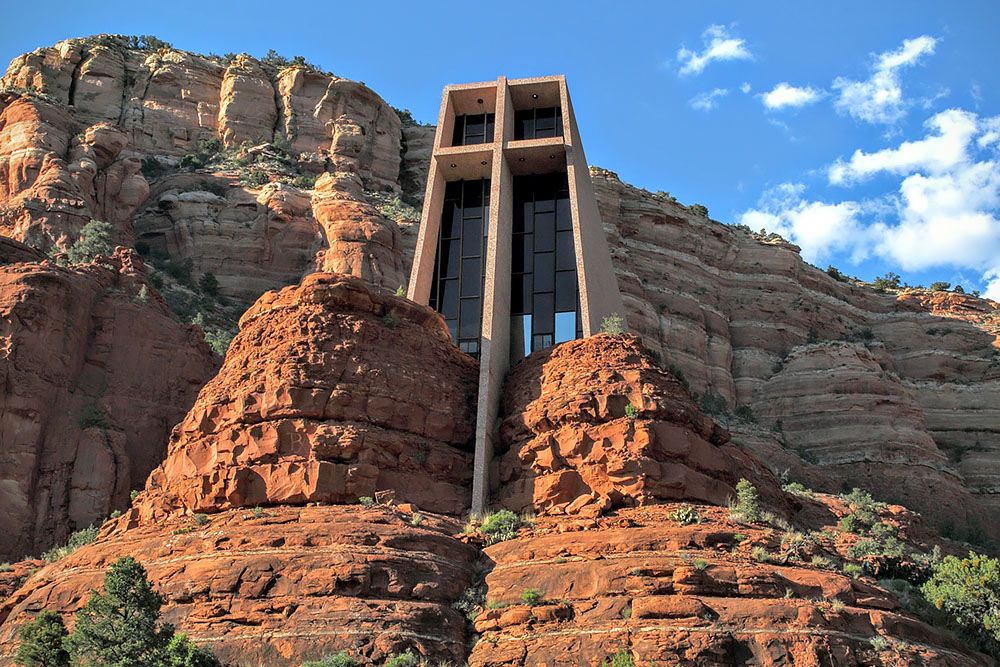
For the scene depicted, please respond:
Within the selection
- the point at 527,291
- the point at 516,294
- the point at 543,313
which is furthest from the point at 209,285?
the point at 543,313

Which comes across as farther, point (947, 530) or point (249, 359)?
point (947, 530)

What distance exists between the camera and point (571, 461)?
29531 millimetres

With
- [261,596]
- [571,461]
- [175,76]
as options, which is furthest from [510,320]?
[175,76]

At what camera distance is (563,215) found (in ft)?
134

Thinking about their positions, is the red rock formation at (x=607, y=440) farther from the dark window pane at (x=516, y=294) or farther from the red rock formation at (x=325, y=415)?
the dark window pane at (x=516, y=294)

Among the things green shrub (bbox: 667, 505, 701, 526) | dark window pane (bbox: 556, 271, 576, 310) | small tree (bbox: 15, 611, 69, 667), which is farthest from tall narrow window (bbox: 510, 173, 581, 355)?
small tree (bbox: 15, 611, 69, 667)

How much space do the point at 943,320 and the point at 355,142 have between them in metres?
31.9

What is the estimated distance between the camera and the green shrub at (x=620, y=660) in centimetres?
2203

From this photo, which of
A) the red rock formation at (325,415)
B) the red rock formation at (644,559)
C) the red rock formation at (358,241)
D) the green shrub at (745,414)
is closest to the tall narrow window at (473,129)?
the red rock formation at (358,241)

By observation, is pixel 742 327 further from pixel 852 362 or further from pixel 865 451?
pixel 865 451

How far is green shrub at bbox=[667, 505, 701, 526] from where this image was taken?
26.9 m

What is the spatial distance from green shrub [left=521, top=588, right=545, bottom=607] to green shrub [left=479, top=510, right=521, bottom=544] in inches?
114

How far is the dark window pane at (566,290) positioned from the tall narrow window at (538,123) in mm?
5551

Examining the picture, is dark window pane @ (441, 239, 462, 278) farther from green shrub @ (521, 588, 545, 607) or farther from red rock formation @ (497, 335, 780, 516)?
green shrub @ (521, 588, 545, 607)
